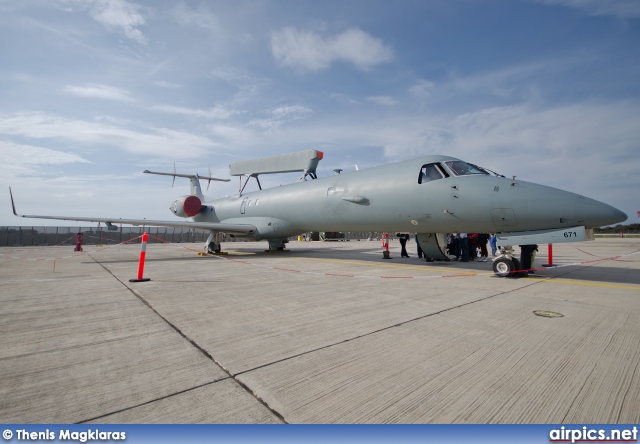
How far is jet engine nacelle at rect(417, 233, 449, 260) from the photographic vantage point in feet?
30.6

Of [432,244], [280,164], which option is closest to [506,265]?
[432,244]

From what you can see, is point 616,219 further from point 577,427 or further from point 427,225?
point 577,427

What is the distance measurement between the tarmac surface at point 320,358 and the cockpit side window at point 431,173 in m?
3.38

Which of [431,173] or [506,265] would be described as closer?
[506,265]

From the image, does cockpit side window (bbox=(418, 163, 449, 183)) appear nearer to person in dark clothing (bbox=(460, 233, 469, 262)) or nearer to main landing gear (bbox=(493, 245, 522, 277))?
main landing gear (bbox=(493, 245, 522, 277))

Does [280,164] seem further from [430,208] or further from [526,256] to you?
[526,256]

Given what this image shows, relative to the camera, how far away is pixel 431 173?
299 inches

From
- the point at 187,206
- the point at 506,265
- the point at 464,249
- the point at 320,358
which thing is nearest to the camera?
the point at 320,358

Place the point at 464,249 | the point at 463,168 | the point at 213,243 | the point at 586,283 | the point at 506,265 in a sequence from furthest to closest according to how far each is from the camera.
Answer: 1. the point at 213,243
2. the point at 464,249
3. the point at 463,168
4. the point at 506,265
5. the point at 586,283

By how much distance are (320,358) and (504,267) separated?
6086 millimetres

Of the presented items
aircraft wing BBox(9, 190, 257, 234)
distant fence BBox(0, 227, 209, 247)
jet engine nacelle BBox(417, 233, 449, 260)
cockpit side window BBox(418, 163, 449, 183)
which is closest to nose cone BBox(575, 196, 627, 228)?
cockpit side window BBox(418, 163, 449, 183)

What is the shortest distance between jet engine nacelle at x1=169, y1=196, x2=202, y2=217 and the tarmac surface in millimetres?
11694

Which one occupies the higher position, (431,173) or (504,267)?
→ (431,173)

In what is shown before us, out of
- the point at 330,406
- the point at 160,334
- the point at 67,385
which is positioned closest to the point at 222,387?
the point at 330,406
